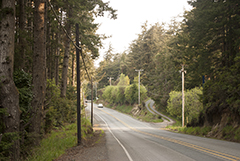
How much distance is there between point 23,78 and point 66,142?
603 centimetres

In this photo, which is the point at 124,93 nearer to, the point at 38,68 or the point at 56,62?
the point at 56,62

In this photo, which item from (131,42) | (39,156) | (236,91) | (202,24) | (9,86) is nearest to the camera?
(9,86)

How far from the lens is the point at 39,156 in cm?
873

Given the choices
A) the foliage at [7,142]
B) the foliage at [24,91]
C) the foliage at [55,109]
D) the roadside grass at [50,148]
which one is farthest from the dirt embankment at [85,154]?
the foliage at [7,142]

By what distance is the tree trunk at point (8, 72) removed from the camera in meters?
6.94

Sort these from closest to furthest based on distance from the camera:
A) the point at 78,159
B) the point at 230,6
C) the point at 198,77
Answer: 1. the point at 78,159
2. the point at 230,6
3. the point at 198,77

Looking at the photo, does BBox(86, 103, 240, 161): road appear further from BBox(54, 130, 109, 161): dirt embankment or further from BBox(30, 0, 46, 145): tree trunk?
BBox(30, 0, 46, 145): tree trunk

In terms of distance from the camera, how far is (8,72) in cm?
705

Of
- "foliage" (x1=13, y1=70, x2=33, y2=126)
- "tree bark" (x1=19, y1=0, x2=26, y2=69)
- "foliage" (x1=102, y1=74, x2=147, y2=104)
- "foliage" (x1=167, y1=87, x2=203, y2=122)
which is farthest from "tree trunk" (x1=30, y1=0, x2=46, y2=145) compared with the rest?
"foliage" (x1=102, y1=74, x2=147, y2=104)

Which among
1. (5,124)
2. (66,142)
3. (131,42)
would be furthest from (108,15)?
(131,42)

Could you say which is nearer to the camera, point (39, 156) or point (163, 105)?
point (39, 156)

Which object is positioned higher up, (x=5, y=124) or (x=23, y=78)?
(x=23, y=78)

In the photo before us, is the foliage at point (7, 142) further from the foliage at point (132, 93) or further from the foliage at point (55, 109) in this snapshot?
the foliage at point (132, 93)

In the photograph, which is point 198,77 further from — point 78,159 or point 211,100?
point 78,159
